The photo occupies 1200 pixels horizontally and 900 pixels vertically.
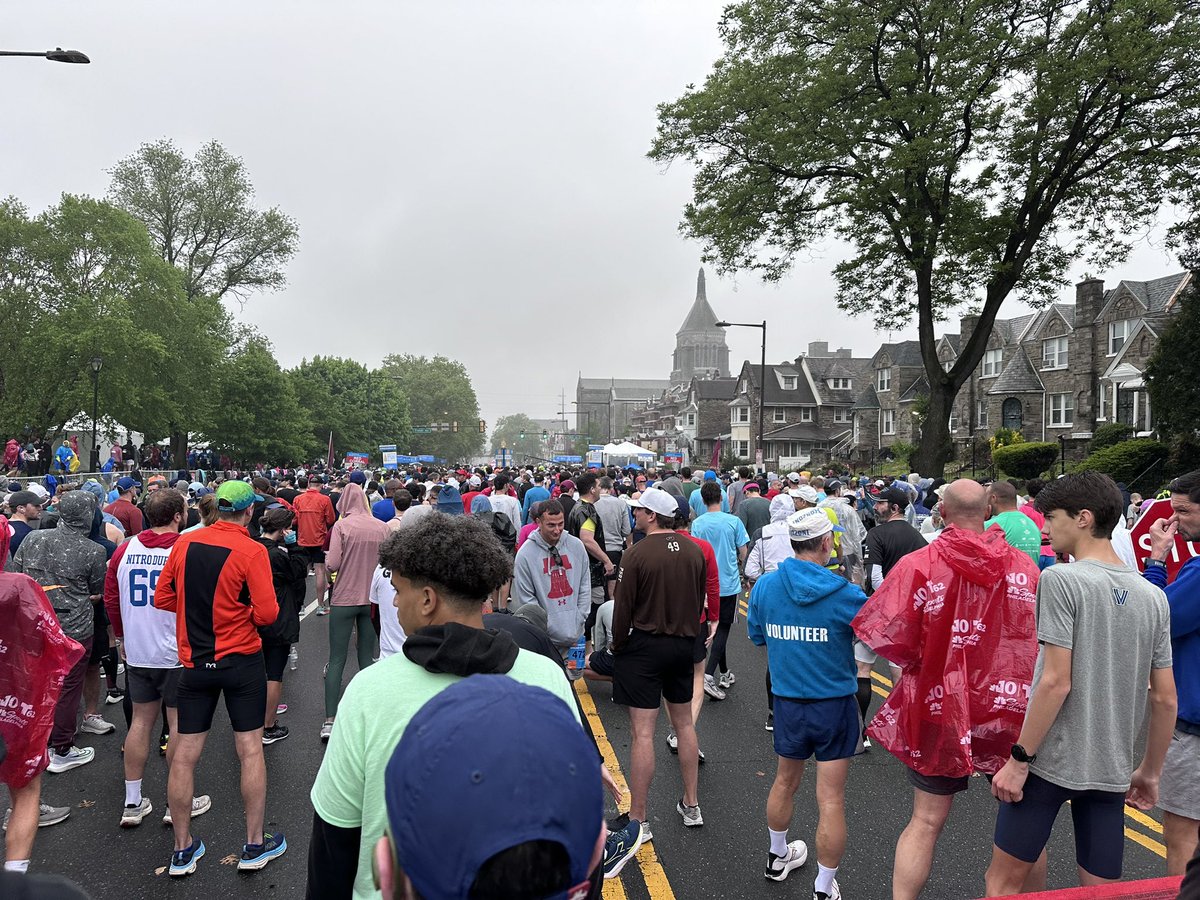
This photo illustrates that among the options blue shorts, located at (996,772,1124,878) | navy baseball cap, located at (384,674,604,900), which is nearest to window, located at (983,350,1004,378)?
blue shorts, located at (996,772,1124,878)

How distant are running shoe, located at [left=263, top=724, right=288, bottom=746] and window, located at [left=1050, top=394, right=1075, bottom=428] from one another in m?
41.9

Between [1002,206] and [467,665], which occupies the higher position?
[1002,206]

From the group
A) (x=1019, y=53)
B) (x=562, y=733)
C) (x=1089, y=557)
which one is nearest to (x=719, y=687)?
(x=1089, y=557)

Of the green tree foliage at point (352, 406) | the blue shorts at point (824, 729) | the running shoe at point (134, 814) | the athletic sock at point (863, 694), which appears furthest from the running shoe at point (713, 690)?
the green tree foliage at point (352, 406)

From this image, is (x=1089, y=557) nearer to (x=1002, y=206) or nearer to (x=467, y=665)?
(x=467, y=665)

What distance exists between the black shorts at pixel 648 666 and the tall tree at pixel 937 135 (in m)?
18.1

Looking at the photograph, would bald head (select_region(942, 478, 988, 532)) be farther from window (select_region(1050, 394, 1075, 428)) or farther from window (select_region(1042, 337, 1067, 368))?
window (select_region(1042, 337, 1067, 368))

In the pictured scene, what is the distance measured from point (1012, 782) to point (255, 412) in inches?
1862

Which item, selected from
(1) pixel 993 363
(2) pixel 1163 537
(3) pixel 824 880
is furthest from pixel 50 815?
(1) pixel 993 363

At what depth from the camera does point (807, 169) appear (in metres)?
21.6

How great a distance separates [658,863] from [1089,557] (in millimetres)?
2737

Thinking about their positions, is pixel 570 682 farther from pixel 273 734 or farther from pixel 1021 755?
pixel 273 734

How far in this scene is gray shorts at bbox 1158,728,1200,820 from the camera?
3.15 metres

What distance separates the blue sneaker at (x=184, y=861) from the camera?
3.88 m
